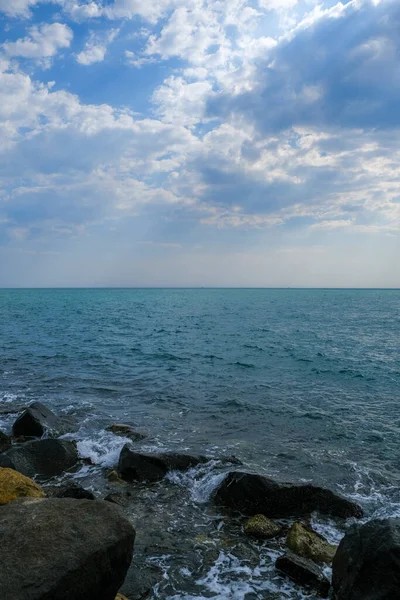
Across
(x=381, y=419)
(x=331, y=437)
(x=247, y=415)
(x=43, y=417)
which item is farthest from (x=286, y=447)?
(x=43, y=417)

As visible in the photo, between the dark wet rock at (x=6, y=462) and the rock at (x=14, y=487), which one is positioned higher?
the rock at (x=14, y=487)

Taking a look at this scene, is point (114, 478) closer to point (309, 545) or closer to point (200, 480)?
point (200, 480)

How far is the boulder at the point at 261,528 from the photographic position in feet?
30.6

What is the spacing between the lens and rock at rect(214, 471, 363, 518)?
1047 centimetres

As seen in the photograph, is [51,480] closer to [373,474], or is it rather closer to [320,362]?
[373,474]

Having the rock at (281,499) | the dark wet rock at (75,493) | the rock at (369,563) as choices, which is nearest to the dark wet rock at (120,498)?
the dark wet rock at (75,493)

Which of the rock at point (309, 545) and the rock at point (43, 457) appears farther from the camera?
the rock at point (43, 457)

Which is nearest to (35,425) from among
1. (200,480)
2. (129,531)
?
(200,480)

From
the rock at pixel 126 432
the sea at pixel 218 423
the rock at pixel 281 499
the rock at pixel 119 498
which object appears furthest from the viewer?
the rock at pixel 126 432

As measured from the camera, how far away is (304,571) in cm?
783

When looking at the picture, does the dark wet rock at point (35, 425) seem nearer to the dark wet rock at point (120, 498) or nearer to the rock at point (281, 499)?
the dark wet rock at point (120, 498)

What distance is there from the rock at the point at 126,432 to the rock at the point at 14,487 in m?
6.06

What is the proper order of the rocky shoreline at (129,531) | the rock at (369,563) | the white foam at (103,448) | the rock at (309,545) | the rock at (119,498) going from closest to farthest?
the rocky shoreline at (129,531)
the rock at (369,563)
the rock at (309,545)
the rock at (119,498)
the white foam at (103,448)

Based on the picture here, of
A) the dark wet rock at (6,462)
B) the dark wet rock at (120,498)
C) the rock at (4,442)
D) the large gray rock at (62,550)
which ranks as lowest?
the dark wet rock at (120,498)
